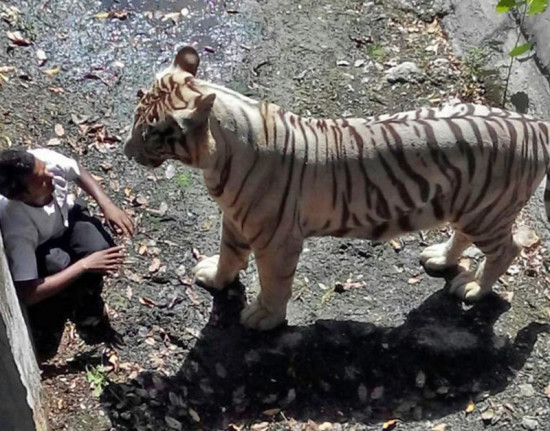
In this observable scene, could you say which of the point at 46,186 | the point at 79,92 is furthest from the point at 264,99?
the point at 46,186

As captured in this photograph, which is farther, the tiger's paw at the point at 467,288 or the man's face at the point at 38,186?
the tiger's paw at the point at 467,288

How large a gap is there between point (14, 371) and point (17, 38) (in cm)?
288

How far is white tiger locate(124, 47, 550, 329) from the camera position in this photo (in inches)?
163

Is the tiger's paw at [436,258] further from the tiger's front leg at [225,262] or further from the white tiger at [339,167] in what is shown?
the tiger's front leg at [225,262]

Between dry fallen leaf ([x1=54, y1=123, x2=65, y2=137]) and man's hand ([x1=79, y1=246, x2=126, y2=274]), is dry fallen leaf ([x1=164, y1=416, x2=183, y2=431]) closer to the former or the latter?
man's hand ([x1=79, y1=246, x2=126, y2=274])

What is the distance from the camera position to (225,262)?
15.9ft

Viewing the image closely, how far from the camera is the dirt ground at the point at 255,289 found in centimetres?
467

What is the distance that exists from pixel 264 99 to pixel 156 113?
2.01 metres

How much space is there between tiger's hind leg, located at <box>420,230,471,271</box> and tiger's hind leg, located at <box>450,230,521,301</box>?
0.09 m

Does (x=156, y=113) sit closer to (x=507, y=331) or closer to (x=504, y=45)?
(x=507, y=331)

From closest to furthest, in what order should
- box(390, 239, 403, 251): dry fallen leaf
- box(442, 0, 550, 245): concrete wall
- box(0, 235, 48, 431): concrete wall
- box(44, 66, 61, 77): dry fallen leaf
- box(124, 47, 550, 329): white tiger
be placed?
box(0, 235, 48, 431): concrete wall < box(124, 47, 550, 329): white tiger < box(390, 239, 403, 251): dry fallen leaf < box(44, 66, 61, 77): dry fallen leaf < box(442, 0, 550, 245): concrete wall

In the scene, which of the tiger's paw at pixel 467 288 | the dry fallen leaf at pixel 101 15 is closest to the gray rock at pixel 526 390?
the tiger's paw at pixel 467 288

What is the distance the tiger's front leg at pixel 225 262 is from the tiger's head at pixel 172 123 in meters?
0.61

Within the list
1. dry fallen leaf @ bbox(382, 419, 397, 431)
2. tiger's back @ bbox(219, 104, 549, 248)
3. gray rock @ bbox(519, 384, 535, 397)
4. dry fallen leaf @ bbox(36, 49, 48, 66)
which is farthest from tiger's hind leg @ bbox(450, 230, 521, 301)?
dry fallen leaf @ bbox(36, 49, 48, 66)
